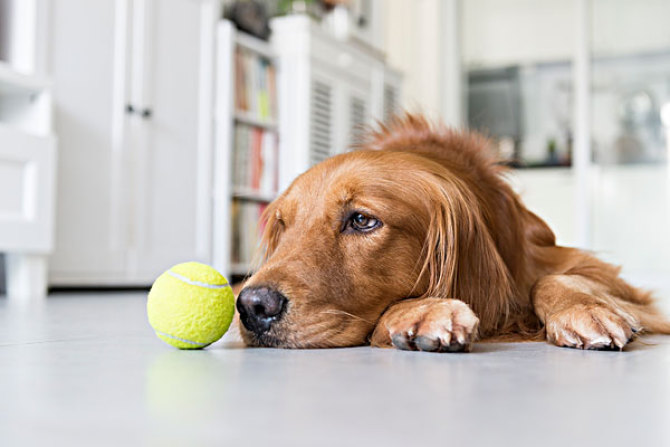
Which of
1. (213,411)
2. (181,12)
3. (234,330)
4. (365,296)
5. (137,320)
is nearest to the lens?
(213,411)

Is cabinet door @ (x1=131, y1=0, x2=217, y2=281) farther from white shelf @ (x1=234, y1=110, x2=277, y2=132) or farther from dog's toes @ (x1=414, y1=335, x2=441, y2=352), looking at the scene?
dog's toes @ (x1=414, y1=335, x2=441, y2=352)

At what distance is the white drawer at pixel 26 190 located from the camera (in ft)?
10.3

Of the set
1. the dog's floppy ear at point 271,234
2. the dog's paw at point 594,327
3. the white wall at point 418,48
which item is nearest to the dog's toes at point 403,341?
the dog's paw at point 594,327

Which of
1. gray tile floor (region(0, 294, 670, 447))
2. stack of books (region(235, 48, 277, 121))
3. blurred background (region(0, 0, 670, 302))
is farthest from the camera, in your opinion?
stack of books (region(235, 48, 277, 121))

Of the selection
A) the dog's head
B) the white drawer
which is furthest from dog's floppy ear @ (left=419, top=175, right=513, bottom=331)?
the white drawer

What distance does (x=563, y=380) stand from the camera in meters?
1.06

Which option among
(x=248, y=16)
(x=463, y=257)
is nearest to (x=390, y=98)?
(x=248, y=16)

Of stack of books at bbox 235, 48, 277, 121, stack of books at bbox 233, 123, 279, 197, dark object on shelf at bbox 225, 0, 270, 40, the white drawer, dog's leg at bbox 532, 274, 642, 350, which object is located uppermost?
dark object on shelf at bbox 225, 0, 270, 40

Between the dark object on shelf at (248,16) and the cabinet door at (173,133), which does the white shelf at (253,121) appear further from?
the dark object on shelf at (248,16)

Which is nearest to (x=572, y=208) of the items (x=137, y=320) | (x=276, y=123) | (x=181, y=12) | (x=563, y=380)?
(x=276, y=123)

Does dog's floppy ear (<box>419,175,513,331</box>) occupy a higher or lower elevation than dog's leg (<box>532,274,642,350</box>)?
higher

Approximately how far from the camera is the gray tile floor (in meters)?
0.74

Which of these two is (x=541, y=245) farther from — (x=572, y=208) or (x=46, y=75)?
(x=572, y=208)

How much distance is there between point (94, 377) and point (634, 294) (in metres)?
1.45
